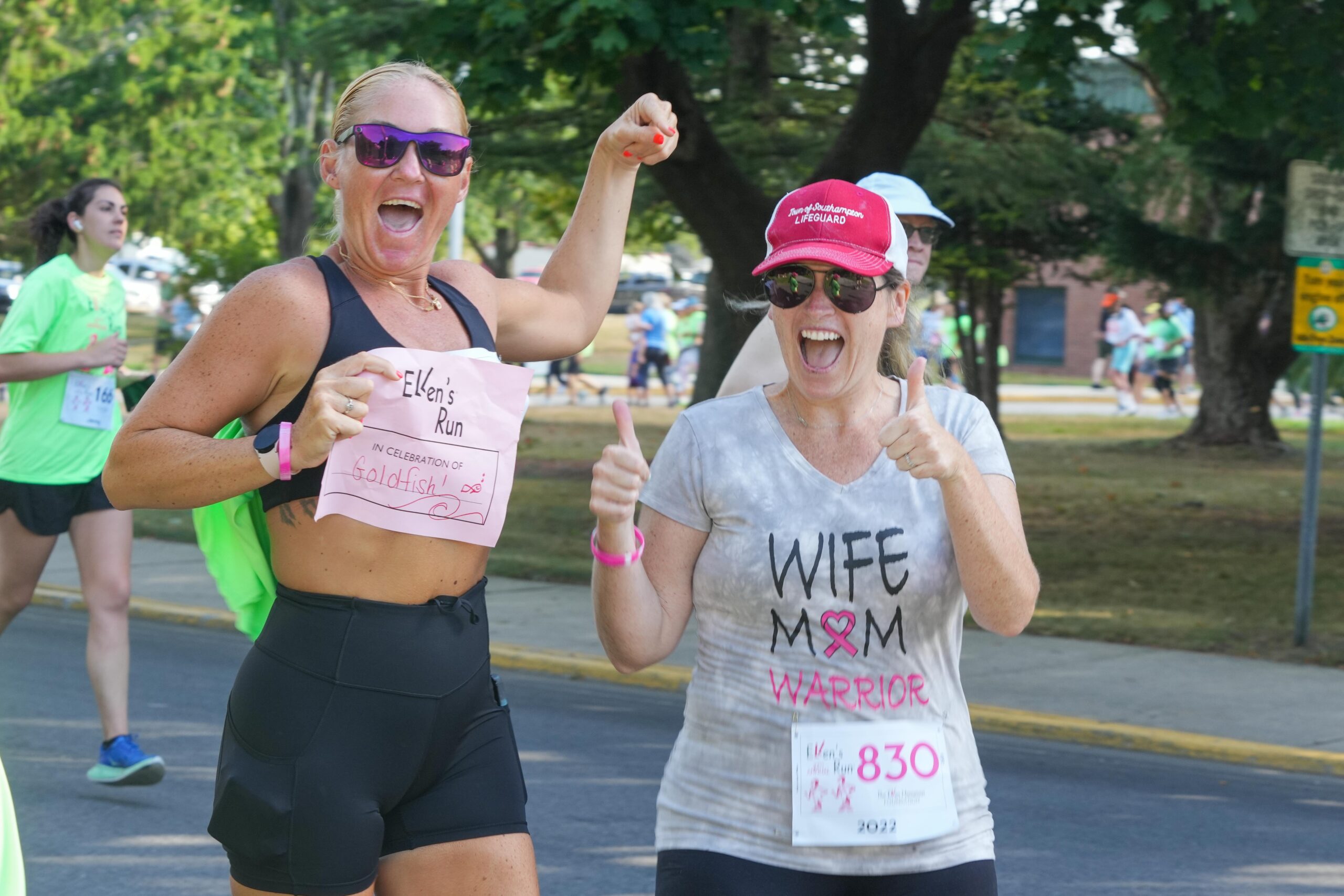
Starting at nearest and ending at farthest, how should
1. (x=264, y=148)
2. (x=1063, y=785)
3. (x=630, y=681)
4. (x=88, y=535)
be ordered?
(x=88, y=535)
(x=1063, y=785)
(x=630, y=681)
(x=264, y=148)

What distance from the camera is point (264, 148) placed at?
2670 cm

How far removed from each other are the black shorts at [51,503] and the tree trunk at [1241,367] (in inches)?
628

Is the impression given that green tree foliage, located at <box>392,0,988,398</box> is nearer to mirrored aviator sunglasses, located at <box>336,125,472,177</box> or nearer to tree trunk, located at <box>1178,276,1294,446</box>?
mirrored aviator sunglasses, located at <box>336,125,472,177</box>

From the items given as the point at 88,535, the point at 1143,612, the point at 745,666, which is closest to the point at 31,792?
the point at 88,535

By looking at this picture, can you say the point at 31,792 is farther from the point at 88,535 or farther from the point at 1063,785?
the point at 1063,785

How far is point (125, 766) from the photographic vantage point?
5.97m

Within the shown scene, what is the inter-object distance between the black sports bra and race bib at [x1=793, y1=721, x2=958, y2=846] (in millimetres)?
878

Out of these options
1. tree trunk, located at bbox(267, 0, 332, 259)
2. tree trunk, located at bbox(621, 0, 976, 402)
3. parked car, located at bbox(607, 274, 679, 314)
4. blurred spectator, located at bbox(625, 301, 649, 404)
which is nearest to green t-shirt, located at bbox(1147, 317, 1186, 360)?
blurred spectator, located at bbox(625, 301, 649, 404)

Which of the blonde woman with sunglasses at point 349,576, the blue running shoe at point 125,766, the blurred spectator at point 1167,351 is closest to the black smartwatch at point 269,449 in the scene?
the blonde woman with sunglasses at point 349,576

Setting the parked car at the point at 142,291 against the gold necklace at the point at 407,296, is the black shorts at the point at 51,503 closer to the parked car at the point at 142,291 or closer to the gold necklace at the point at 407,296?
the gold necklace at the point at 407,296

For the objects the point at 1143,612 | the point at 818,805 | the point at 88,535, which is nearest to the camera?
the point at 818,805

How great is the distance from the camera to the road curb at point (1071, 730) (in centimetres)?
681

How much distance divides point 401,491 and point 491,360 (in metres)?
0.28

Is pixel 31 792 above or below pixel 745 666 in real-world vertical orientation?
below
